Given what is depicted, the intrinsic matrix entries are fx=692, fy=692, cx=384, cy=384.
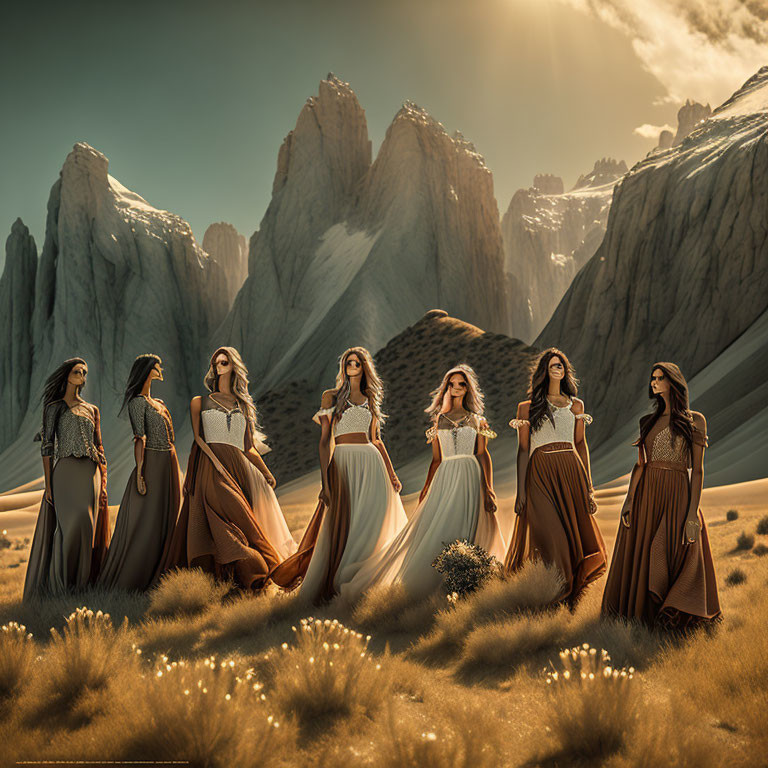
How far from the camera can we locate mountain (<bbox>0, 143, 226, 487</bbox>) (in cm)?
4694

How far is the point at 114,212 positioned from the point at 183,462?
20186mm

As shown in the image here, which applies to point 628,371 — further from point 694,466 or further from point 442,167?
point 694,466

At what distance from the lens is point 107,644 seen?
4715mm

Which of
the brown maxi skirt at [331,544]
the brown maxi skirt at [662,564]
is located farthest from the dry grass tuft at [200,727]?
the brown maxi skirt at [331,544]

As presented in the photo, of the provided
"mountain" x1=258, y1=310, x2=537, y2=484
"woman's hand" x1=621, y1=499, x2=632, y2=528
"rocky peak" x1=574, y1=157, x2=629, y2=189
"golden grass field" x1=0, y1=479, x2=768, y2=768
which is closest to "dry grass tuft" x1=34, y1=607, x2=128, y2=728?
"golden grass field" x1=0, y1=479, x2=768, y2=768

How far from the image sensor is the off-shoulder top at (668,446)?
216 inches

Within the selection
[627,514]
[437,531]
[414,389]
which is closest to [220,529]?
[437,531]

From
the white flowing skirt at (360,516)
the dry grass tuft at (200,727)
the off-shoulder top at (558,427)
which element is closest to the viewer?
the dry grass tuft at (200,727)

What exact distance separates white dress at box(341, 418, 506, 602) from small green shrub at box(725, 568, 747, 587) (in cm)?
236

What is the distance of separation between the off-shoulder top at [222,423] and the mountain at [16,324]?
46.0 m

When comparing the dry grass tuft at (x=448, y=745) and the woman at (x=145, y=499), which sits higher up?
the woman at (x=145, y=499)

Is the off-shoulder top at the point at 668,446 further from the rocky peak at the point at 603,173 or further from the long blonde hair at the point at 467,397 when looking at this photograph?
the rocky peak at the point at 603,173

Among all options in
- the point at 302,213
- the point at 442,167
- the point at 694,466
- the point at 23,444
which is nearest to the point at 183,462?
the point at 23,444

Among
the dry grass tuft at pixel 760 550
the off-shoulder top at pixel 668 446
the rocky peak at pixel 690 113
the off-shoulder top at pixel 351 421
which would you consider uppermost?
the rocky peak at pixel 690 113
